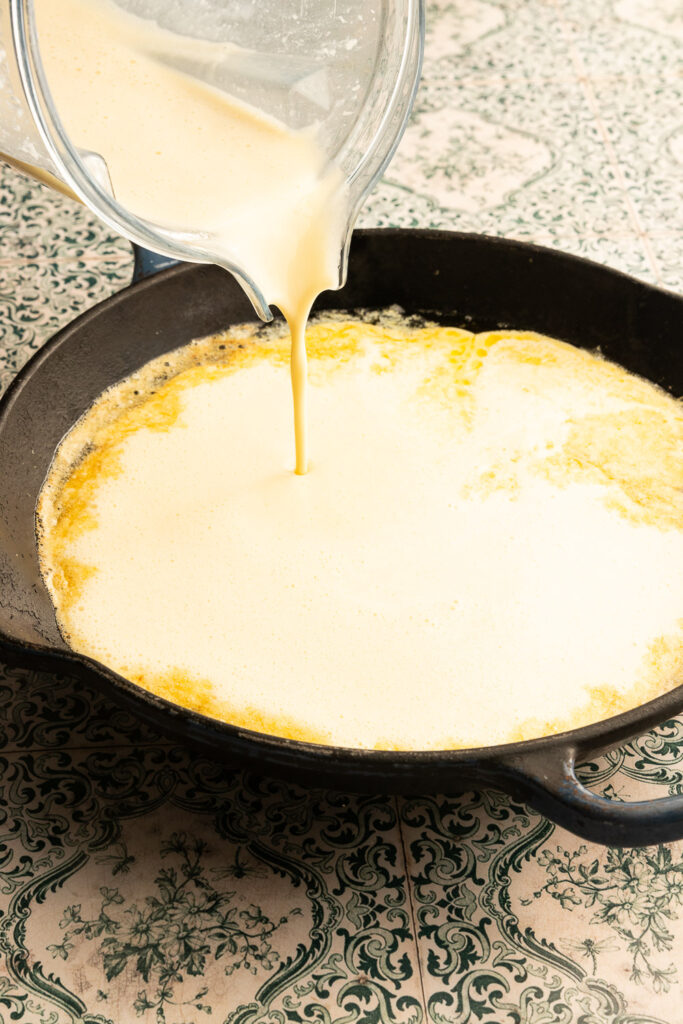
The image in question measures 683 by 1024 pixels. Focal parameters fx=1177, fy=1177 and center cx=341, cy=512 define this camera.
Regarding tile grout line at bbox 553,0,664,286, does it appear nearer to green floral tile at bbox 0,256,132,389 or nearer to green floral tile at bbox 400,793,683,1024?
green floral tile at bbox 0,256,132,389

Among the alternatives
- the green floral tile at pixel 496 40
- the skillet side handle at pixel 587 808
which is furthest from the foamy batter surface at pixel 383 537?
the green floral tile at pixel 496 40

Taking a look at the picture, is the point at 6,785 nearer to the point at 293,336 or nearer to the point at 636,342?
the point at 293,336

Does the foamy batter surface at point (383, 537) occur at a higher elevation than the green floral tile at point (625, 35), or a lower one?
lower

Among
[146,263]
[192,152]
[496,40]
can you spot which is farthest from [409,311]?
[496,40]

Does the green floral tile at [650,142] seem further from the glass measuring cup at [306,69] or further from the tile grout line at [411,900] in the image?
the tile grout line at [411,900]

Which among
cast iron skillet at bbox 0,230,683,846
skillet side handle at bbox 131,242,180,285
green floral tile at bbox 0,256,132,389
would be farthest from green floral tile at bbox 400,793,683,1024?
green floral tile at bbox 0,256,132,389

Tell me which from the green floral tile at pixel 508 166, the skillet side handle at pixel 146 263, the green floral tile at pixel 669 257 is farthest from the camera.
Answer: the green floral tile at pixel 508 166

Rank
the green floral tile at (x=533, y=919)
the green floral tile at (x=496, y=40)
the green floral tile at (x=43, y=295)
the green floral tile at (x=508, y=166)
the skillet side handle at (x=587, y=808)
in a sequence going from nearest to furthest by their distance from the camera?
the skillet side handle at (x=587, y=808) < the green floral tile at (x=533, y=919) < the green floral tile at (x=43, y=295) < the green floral tile at (x=508, y=166) < the green floral tile at (x=496, y=40)
